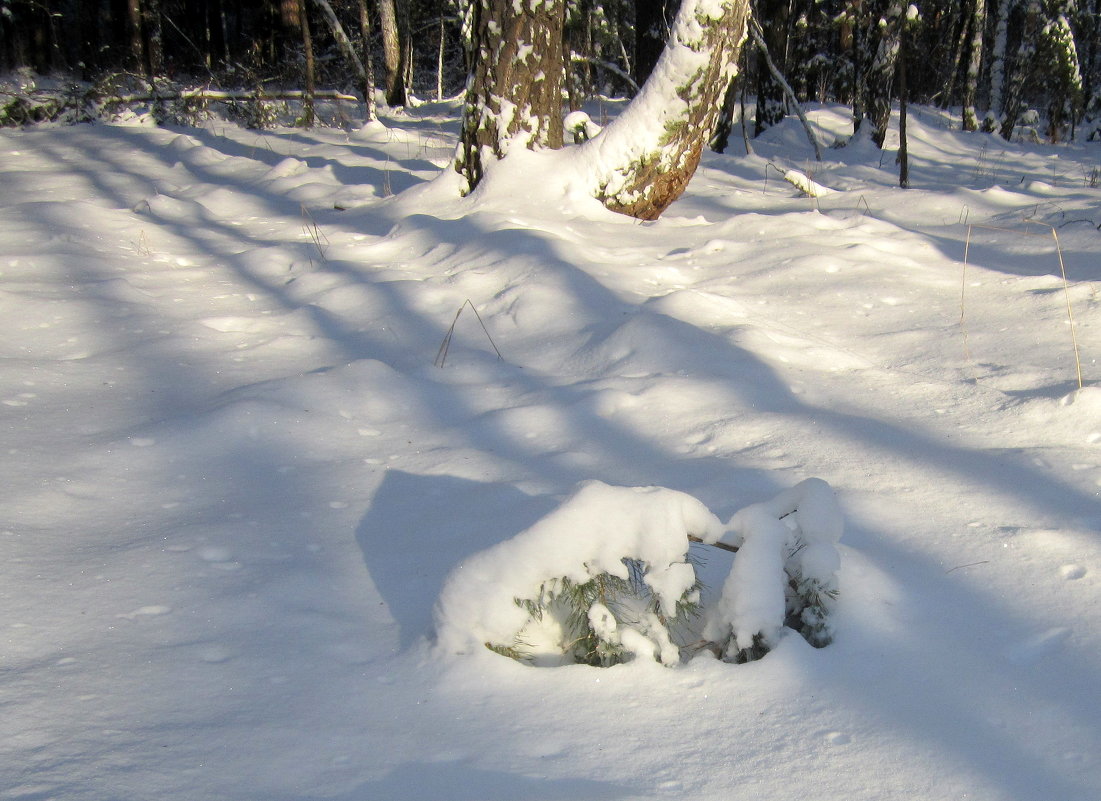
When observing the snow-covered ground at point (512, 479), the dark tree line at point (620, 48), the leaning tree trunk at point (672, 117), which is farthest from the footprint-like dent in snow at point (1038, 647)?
the dark tree line at point (620, 48)

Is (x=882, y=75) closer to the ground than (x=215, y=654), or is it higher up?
higher up

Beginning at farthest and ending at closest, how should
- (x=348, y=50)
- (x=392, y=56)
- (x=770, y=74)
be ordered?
(x=392, y=56), (x=348, y=50), (x=770, y=74)

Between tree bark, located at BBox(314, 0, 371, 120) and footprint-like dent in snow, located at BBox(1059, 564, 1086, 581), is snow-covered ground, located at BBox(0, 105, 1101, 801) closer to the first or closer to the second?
footprint-like dent in snow, located at BBox(1059, 564, 1086, 581)

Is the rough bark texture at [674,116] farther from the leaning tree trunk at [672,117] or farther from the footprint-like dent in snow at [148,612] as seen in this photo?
the footprint-like dent in snow at [148,612]

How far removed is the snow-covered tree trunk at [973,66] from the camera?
13.4 meters

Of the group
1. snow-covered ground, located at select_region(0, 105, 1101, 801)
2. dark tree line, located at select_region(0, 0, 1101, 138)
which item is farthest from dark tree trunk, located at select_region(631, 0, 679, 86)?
snow-covered ground, located at select_region(0, 105, 1101, 801)

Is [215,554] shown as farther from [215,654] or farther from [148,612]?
[215,654]

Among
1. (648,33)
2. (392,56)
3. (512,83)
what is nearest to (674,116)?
(512,83)

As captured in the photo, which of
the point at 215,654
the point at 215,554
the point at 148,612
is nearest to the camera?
the point at 215,654

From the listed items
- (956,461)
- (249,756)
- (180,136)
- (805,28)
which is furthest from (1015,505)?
(805,28)

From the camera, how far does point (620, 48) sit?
8609 mm

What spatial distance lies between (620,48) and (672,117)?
4070 millimetres

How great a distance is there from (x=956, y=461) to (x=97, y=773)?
6.79 ft

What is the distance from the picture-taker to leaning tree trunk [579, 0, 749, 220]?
15.9 feet
